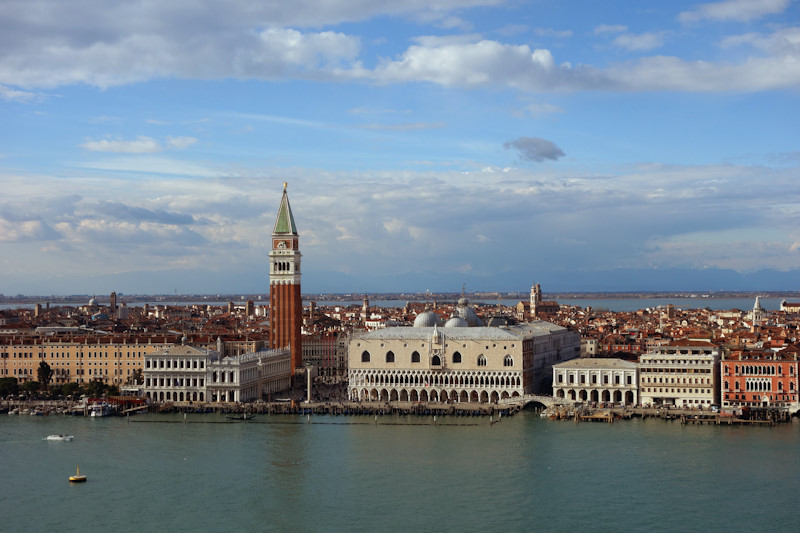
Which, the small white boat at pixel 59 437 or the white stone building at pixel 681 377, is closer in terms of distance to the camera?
the small white boat at pixel 59 437

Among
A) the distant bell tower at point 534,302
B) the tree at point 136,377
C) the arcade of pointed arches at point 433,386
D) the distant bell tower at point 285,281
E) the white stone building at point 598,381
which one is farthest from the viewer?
the distant bell tower at point 534,302

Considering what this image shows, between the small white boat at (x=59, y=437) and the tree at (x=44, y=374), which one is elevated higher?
the tree at (x=44, y=374)

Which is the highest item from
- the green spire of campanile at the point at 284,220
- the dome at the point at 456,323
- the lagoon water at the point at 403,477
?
the green spire of campanile at the point at 284,220

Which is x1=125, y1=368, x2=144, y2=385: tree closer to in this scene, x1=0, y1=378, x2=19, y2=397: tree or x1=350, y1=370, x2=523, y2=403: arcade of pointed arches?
x1=0, y1=378, x2=19, y2=397: tree

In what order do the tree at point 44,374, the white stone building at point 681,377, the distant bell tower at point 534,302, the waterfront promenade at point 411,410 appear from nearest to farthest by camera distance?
1. the waterfront promenade at point 411,410
2. the white stone building at point 681,377
3. the tree at point 44,374
4. the distant bell tower at point 534,302

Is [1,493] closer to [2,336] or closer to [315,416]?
[315,416]

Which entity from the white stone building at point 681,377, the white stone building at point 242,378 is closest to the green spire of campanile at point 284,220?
the white stone building at point 242,378

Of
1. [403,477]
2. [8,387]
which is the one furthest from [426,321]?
[403,477]

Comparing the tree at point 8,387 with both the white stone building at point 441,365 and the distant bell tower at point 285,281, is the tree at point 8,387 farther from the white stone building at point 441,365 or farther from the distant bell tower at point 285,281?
the white stone building at point 441,365
